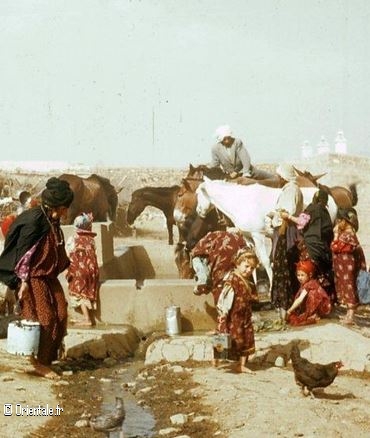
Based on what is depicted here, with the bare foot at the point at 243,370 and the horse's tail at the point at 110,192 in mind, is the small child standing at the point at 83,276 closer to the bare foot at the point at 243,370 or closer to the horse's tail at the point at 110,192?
the bare foot at the point at 243,370

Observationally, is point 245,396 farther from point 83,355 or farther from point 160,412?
point 83,355

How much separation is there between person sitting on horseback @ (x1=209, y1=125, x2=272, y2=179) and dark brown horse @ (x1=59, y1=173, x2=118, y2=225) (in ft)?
19.7

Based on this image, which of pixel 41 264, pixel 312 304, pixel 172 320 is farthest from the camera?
pixel 312 304

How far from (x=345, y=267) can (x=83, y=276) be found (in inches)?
118

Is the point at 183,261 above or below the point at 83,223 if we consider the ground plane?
below

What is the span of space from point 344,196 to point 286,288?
206 inches

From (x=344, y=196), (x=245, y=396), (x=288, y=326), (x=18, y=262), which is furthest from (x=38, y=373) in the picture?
(x=344, y=196)

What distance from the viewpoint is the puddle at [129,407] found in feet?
16.6

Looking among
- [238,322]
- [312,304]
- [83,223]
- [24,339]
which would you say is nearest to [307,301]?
[312,304]

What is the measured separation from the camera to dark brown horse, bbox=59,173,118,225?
18.0 m

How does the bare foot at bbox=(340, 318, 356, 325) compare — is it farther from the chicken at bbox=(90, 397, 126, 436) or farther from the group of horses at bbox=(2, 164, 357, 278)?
the chicken at bbox=(90, 397, 126, 436)

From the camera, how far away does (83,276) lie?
814cm

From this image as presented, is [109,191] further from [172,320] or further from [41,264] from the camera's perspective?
[41,264]

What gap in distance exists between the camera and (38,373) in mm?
6367
